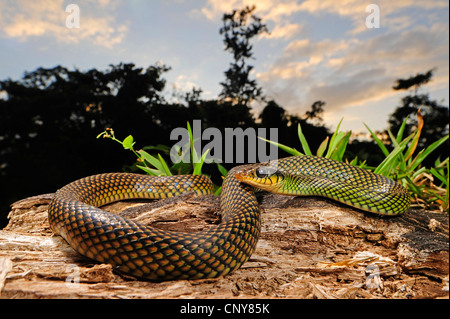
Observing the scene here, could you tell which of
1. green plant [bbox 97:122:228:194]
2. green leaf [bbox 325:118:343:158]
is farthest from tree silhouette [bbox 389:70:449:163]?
green plant [bbox 97:122:228:194]

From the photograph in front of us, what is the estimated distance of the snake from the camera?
1.46 m

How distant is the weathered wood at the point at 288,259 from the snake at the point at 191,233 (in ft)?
0.29

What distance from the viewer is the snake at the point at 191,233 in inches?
57.7

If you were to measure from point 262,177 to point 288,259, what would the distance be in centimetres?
63

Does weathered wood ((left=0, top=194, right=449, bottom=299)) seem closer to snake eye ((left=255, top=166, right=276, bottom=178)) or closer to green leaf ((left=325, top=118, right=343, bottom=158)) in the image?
snake eye ((left=255, top=166, right=276, bottom=178))

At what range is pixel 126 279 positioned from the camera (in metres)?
1.52

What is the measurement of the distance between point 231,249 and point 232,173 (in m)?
0.95

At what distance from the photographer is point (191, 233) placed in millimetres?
1599

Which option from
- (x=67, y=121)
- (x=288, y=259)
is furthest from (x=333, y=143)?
(x=67, y=121)

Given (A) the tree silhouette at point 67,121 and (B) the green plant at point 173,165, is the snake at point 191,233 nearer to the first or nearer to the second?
(B) the green plant at point 173,165
